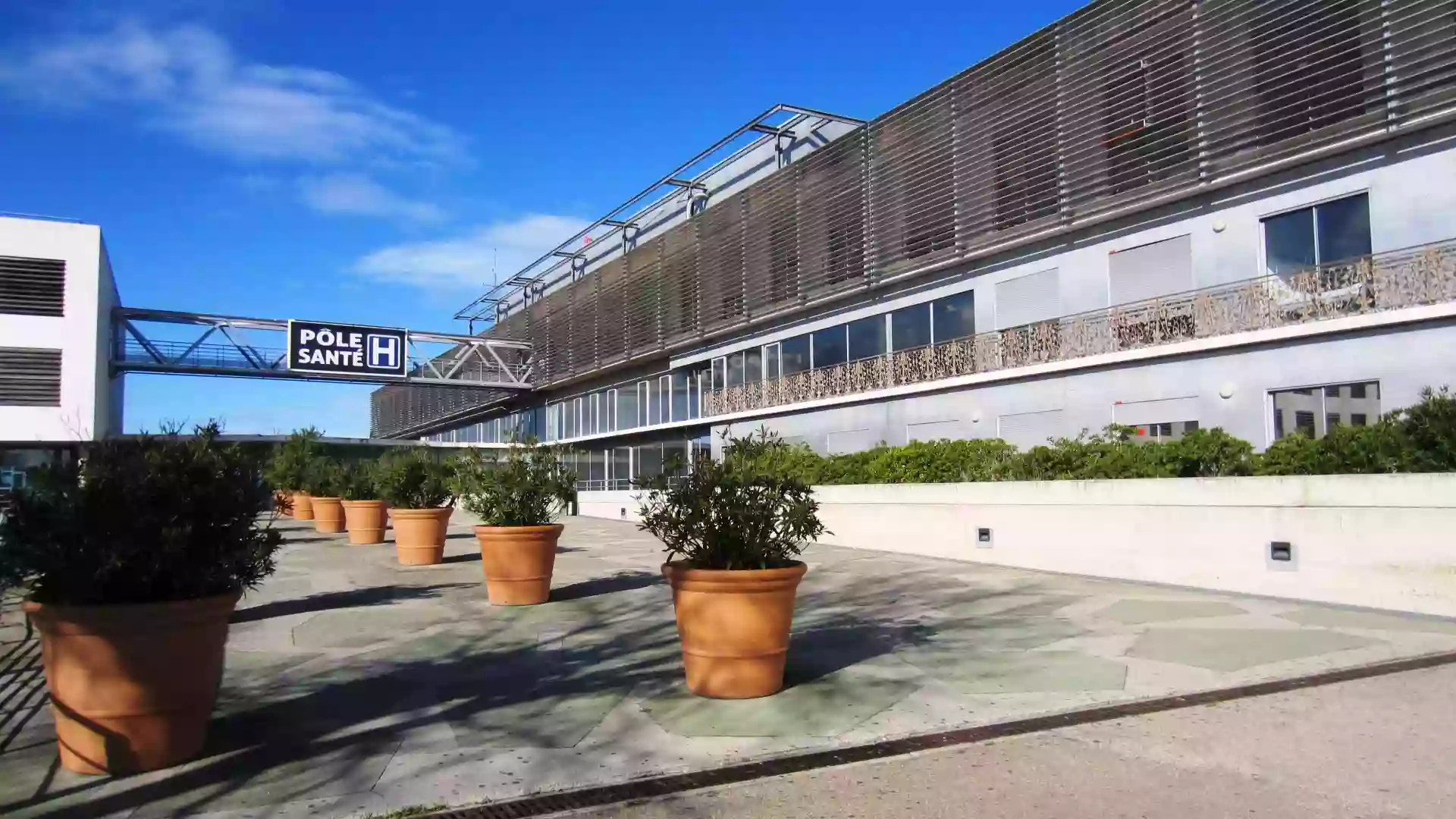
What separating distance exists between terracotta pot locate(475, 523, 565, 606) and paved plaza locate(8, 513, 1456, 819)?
282 mm

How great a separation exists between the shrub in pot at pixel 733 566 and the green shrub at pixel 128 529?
2.64 m

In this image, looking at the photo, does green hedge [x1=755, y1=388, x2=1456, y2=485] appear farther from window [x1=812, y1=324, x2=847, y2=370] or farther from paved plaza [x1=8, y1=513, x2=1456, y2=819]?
window [x1=812, y1=324, x2=847, y2=370]

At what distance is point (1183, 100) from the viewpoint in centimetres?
1791

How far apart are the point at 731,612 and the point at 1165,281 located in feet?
50.4

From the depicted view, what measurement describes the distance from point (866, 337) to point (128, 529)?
22.6 m

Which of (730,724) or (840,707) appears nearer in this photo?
(730,724)

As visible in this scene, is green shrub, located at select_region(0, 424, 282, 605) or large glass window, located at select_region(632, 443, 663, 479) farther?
large glass window, located at select_region(632, 443, 663, 479)

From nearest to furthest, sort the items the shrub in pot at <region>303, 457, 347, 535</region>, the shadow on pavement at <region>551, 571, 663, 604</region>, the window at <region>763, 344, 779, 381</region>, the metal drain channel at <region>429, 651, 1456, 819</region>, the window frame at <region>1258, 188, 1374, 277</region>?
the metal drain channel at <region>429, 651, 1456, 819</region> → the shadow on pavement at <region>551, 571, 663, 604</region> → the window frame at <region>1258, 188, 1374, 277</region> → the shrub in pot at <region>303, 457, 347, 535</region> → the window at <region>763, 344, 779, 381</region>

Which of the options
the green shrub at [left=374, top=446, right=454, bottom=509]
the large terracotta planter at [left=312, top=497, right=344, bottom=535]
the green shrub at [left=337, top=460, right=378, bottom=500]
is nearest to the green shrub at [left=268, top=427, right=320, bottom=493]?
the large terracotta planter at [left=312, top=497, right=344, bottom=535]

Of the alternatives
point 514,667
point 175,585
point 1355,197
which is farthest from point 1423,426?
point 175,585

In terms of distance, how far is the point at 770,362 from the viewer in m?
30.6

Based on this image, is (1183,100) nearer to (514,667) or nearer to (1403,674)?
(1403,674)

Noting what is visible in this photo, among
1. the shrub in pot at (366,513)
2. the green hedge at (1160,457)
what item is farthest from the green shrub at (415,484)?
the green hedge at (1160,457)

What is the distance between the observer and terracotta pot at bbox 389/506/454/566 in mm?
14805
